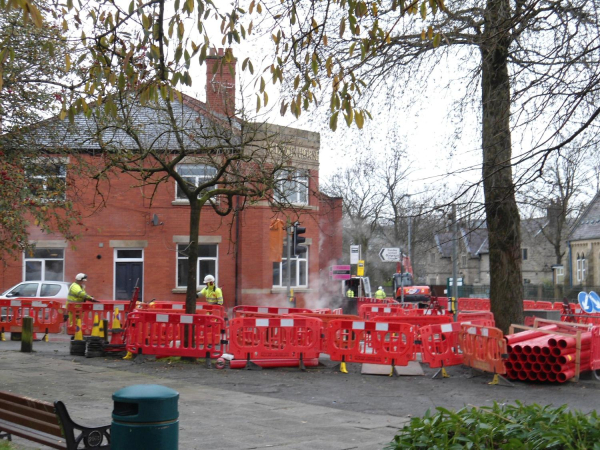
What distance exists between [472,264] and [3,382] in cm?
8077

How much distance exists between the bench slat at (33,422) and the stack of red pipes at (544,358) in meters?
9.01

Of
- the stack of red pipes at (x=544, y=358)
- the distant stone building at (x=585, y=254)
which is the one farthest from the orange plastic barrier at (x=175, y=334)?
the distant stone building at (x=585, y=254)

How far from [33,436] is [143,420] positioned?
1.57 m

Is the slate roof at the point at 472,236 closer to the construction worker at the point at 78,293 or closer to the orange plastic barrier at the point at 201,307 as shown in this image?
the orange plastic barrier at the point at 201,307

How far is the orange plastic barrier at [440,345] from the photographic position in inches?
521

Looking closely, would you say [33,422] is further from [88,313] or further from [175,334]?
[88,313]

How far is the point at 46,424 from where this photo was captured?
5.63m

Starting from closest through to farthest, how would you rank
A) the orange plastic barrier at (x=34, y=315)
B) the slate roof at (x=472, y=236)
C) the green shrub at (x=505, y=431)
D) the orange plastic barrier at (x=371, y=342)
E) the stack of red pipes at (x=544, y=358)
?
the green shrub at (x=505, y=431) < the slate roof at (x=472, y=236) < the stack of red pipes at (x=544, y=358) < the orange plastic barrier at (x=371, y=342) < the orange plastic barrier at (x=34, y=315)

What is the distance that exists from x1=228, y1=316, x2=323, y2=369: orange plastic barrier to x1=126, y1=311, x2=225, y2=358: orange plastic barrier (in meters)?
0.41

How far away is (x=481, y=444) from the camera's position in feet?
16.3

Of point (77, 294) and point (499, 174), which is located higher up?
point (499, 174)

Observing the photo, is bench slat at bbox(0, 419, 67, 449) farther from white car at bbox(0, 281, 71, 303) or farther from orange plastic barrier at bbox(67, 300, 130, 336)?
white car at bbox(0, 281, 71, 303)

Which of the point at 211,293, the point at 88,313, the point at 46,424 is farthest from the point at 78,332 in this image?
the point at 46,424

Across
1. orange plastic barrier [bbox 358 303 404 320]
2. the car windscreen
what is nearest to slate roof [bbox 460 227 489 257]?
orange plastic barrier [bbox 358 303 404 320]
